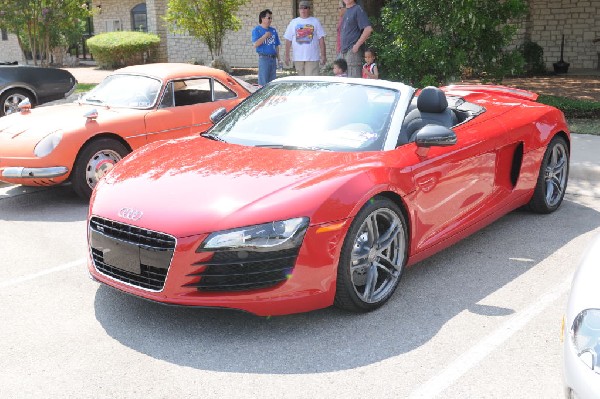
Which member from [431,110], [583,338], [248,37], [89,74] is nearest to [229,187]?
[431,110]

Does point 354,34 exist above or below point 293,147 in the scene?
above

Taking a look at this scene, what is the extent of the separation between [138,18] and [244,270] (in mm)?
28805

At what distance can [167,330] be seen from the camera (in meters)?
4.22

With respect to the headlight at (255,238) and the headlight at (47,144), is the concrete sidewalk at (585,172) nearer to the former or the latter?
the headlight at (255,238)

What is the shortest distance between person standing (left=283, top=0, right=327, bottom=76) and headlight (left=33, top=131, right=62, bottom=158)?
5156 mm

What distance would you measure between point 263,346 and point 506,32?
27.2ft

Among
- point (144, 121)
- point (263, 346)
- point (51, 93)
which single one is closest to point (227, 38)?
point (51, 93)

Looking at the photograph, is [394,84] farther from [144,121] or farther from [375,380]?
[144,121]

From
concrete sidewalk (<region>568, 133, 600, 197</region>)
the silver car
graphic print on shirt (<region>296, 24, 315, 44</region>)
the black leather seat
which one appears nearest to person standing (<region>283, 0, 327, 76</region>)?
graphic print on shirt (<region>296, 24, 315, 44</region>)

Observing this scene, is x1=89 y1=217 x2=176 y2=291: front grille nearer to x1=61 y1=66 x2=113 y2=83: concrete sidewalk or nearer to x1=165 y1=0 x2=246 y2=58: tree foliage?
x1=165 y1=0 x2=246 y2=58: tree foliage

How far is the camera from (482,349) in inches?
157

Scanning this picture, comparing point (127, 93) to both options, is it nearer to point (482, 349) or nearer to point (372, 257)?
point (372, 257)

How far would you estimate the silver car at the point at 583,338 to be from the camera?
264 centimetres

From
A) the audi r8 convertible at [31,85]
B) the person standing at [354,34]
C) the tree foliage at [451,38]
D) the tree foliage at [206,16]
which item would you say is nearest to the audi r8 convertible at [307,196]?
the tree foliage at [451,38]
